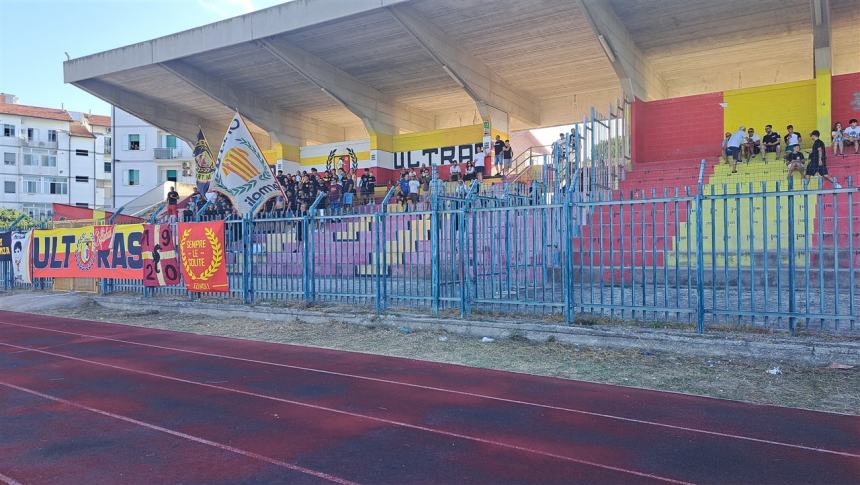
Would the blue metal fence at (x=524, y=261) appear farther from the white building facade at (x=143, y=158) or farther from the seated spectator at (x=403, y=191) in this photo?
the white building facade at (x=143, y=158)

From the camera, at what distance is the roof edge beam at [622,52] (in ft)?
69.6

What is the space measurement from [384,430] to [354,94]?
2638 cm

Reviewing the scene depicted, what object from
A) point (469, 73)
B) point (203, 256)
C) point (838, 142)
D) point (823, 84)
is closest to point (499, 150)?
point (469, 73)

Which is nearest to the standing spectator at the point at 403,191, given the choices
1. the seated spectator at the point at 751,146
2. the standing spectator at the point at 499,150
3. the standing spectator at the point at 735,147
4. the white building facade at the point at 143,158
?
the standing spectator at the point at 499,150

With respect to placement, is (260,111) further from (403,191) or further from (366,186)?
(403,191)

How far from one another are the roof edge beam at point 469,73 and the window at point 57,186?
54577 mm

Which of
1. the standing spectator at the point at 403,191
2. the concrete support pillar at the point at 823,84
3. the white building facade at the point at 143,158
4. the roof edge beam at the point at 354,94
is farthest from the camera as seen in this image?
the white building facade at the point at 143,158

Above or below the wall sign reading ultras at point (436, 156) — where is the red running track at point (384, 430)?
below

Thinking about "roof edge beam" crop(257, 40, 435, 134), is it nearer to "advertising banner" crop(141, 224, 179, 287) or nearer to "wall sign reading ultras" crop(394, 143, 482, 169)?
"wall sign reading ultras" crop(394, 143, 482, 169)

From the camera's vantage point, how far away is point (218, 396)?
6.86m

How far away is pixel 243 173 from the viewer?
53.8 feet

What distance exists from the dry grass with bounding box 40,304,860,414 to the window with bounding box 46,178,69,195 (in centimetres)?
6339

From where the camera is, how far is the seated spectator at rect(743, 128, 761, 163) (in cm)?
1974

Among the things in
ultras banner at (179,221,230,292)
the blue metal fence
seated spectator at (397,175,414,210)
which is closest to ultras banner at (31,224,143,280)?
ultras banner at (179,221,230,292)
